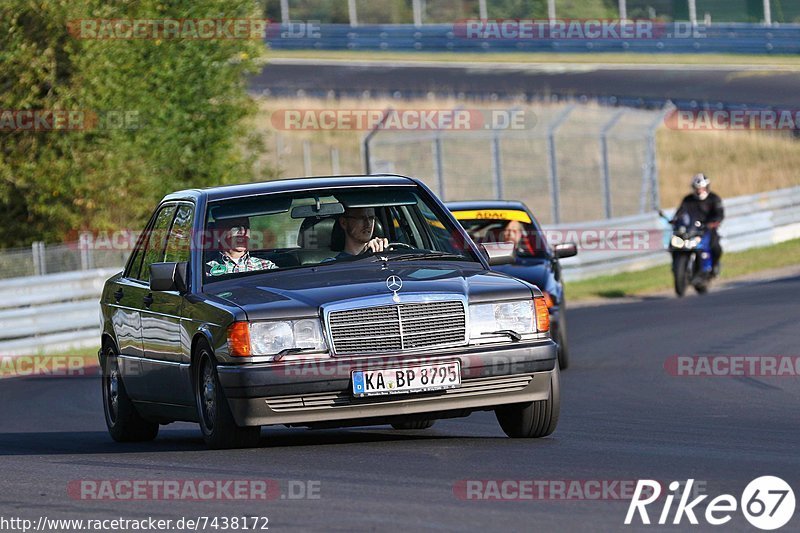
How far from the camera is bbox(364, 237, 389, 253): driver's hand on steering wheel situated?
379 inches

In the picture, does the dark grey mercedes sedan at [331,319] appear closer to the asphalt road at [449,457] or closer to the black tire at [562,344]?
the asphalt road at [449,457]

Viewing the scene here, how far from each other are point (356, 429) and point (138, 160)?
15.1 m

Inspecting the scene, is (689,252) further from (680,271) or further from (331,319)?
(331,319)

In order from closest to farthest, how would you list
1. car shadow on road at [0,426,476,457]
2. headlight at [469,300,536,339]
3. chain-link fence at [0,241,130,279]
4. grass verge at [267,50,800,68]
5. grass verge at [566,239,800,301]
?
headlight at [469,300,536,339], car shadow on road at [0,426,476,457], chain-link fence at [0,241,130,279], grass verge at [566,239,800,301], grass verge at [267,50,800,68]

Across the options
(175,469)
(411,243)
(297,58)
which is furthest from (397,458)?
(297,58)

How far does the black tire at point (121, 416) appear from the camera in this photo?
1062 cm

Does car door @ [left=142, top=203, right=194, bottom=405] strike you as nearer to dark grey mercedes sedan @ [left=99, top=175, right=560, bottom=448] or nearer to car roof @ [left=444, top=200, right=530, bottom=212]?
dark grey mercedes sedan @ [left=99, top=175, right=560, bottom=448]

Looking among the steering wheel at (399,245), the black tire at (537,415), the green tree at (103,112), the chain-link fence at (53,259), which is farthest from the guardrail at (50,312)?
the black tire at (537,415)

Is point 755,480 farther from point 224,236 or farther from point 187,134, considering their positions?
point 187,134

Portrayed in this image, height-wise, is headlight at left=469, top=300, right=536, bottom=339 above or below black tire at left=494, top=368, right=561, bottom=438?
above

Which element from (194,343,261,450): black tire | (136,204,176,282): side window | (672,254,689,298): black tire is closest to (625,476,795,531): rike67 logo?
(194,343,261,450): black tire

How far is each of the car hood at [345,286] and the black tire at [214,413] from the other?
1.30 feet

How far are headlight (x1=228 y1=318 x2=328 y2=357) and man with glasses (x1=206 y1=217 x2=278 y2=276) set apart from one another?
3.17ft

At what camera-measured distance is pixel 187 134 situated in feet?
87.7
